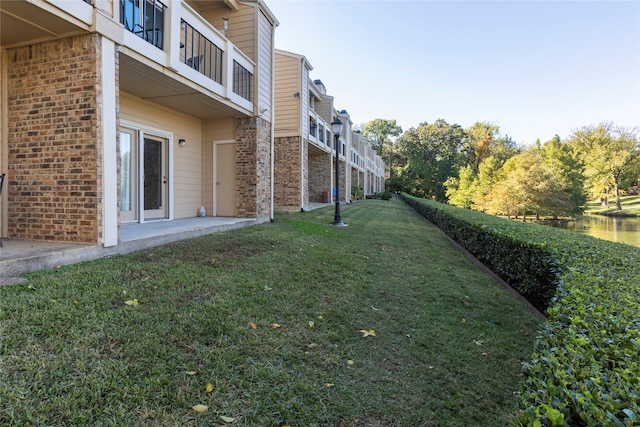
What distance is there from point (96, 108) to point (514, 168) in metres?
31.4

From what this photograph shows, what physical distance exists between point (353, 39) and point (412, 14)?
7.93 feet

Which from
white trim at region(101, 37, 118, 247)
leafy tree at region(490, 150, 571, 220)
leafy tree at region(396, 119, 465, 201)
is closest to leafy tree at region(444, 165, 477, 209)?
leafy tree at region(396, 119, 465, 201)

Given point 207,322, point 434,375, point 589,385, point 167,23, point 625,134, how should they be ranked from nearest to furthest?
point 589,385, point 434,375, point 207,322, point 167,23, point 625,134

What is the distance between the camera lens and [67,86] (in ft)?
13.7

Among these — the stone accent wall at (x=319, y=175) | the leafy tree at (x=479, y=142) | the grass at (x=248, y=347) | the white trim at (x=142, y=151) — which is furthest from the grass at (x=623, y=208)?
the white trim at (x=142, y=151)

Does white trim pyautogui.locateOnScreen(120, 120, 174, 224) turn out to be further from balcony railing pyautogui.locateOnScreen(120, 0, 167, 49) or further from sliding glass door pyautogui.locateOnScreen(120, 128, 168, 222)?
balcony railing pyautogui.locateOnScreen(120, 0, 167, 49)

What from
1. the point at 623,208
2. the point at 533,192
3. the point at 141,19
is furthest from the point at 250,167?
the point at 623,208

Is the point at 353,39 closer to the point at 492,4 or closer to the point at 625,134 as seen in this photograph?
the point at 492,4

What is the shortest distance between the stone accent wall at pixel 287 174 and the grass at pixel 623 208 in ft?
109

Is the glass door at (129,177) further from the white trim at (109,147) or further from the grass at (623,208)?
the grass at (623,208)

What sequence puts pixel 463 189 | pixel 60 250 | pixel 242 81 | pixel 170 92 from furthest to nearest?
pixel 463 189 < pixel 242 81 < pixel 170 92 < pixel 60 250

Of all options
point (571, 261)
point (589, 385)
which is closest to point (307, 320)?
point (589, 385)

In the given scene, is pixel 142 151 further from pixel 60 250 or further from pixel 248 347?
pixel 248 347

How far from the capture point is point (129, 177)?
6676mm
